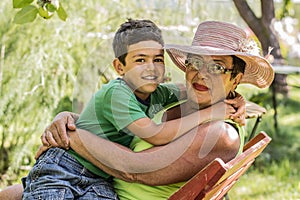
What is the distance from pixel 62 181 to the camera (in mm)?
2336

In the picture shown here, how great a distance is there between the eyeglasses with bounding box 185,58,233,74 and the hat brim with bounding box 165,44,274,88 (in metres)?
0.05

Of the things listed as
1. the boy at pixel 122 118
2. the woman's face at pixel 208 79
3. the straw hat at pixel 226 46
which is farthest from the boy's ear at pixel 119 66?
the woman's face at pixel 208 79

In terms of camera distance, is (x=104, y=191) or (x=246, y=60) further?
(x=246, y=60)

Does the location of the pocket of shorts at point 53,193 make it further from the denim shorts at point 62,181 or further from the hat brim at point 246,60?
the hat brim at point 246,60

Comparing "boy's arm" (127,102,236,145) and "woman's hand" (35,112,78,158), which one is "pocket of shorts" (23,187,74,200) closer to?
"woman's hand" (35,112,78,158)

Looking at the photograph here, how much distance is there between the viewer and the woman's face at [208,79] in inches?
97.8

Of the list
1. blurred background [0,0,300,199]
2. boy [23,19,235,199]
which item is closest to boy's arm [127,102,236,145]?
boy [23,19,235,199]

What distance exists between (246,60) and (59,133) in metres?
0.87

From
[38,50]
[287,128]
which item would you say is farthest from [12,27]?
[287,128]

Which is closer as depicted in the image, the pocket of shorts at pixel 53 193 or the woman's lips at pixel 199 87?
the pocket of shorts at pixel 53 193

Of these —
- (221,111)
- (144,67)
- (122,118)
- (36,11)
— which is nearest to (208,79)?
(221,111)

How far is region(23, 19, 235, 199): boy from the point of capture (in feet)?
7.66

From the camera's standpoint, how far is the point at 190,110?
2.55 m

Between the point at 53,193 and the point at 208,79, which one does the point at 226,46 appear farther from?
the point at 53,193
